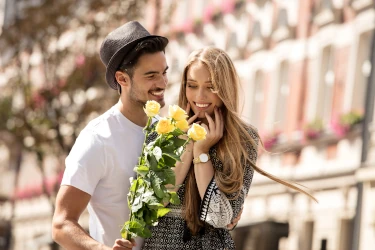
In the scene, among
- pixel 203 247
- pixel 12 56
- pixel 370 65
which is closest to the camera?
pixel 203 247

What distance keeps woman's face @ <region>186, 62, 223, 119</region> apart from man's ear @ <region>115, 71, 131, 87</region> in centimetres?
29

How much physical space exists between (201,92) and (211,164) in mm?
330

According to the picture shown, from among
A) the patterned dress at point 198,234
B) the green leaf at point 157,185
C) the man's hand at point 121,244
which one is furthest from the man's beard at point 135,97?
the man's hand at point 121,244

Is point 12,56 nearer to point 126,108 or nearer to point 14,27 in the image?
point 14,27

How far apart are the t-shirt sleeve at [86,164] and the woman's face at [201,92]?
1.55 ft

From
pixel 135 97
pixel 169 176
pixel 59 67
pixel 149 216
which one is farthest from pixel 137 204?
pixel 59 67

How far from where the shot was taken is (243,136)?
5965mm

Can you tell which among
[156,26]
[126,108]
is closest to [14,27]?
[156,26]

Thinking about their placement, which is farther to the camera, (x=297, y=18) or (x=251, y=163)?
(x=297, y=18)

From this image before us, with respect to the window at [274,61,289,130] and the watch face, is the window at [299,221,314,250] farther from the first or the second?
the watch face

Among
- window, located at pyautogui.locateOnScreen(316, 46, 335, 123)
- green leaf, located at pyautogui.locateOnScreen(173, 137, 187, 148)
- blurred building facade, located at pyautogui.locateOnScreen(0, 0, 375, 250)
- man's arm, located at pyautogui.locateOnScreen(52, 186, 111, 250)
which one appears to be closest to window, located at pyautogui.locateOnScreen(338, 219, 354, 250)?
blurred building facade, located at pyautogui.locateOnScreen(0, 0, 375, 250)

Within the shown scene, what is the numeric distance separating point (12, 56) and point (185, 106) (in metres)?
20.0

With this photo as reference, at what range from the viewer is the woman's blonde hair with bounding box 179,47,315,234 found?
19.0 feet

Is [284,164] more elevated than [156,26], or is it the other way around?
[156,26]
